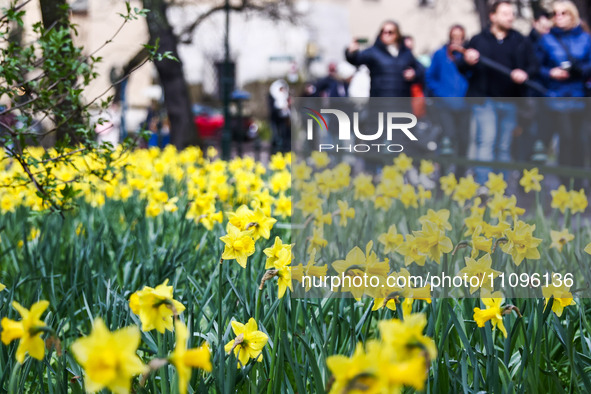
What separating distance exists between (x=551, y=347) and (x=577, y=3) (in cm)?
1085

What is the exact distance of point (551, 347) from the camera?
2.07 meters

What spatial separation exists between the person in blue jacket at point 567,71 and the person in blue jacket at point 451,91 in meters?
0.74

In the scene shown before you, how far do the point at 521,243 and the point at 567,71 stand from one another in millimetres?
4643

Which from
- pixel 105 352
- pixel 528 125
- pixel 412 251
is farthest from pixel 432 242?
pixel 528 125

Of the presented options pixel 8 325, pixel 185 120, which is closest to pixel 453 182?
pixel 8 325

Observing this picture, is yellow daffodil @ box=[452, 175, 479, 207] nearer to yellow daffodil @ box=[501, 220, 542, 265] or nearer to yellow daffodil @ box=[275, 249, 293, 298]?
yellow daffodil @ box=[501, 220, 542, 265]

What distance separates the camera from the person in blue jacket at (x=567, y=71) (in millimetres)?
5984

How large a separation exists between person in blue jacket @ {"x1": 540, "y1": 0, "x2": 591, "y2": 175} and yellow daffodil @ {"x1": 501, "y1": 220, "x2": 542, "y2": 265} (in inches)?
172

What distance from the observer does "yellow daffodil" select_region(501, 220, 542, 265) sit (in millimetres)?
1812

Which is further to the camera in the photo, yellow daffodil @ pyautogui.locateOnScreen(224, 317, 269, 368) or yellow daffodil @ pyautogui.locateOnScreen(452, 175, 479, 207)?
yellow daffodil @ pyautogui.locateOnScreen(452, 175, 479, 207)

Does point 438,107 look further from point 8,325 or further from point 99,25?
point 99,25

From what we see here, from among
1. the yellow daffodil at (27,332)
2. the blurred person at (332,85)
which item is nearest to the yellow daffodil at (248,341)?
the yellow daffodil at (27,332)

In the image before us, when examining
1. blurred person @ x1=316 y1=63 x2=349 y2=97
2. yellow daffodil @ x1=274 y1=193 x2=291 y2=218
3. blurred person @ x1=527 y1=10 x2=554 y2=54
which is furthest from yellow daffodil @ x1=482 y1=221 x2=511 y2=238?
blurred person @ x1=316 y1=63 x2=349 y2=97

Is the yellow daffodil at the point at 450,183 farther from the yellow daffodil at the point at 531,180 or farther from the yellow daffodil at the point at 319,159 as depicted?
the yellow daffodil at the point at 319,159
